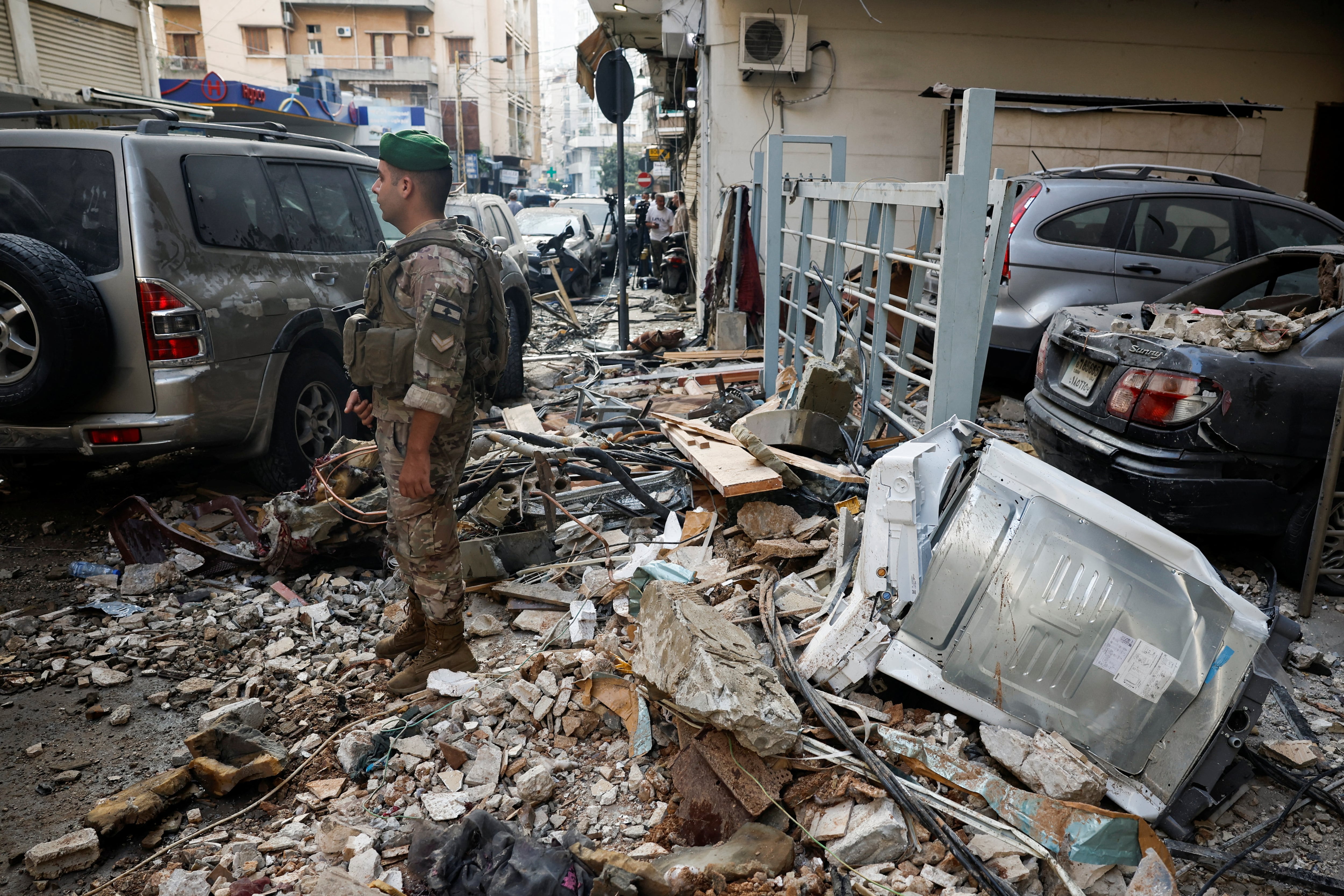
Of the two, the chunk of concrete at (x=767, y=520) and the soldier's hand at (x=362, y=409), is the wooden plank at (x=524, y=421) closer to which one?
the chunk of concrete at (x=767, y=520)

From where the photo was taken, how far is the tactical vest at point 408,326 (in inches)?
118

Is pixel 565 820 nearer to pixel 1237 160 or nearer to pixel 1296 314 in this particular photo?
pixel 1296 314

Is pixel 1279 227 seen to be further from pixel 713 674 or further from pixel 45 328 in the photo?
pixel 45 328

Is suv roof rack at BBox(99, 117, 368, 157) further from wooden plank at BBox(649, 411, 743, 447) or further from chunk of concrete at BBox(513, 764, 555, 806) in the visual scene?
chunk of concrete at BBox(513, 764, 555, 806)

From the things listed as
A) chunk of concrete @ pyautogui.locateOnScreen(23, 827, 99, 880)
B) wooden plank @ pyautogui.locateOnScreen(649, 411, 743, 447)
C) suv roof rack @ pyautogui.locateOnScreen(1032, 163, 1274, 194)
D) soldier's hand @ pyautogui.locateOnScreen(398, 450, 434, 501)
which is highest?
suv roof rack @ pyautogui.locateOnScreen(1032, 163, 1274, 194)

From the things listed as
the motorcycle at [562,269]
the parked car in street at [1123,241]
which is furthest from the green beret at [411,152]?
the motorcycle at [562,269]

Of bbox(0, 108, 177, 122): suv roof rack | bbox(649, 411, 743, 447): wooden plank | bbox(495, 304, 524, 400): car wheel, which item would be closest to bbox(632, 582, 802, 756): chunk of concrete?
bbox(649, 411, 743, 447): wooden plank

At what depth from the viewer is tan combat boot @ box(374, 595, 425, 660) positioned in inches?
136

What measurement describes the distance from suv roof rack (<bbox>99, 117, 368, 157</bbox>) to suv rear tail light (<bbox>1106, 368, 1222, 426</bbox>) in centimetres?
489

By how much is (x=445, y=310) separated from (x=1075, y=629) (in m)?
2.24

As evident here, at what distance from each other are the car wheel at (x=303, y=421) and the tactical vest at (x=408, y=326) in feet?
5.82

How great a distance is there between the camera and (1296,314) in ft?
13.3

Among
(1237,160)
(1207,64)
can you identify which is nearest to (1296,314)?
(1237,160)

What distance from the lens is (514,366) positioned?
24.5ft
